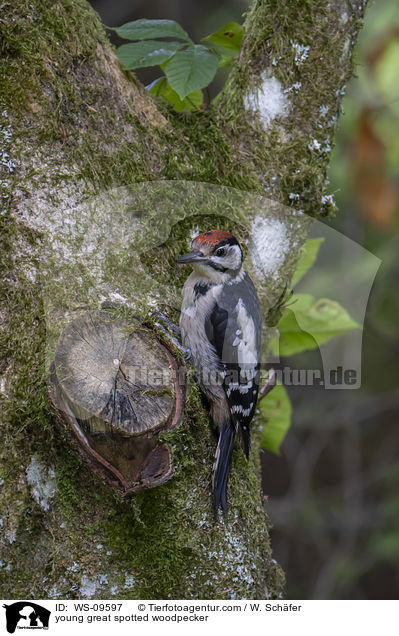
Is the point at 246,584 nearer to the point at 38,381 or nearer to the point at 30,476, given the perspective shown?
the point at 30,476

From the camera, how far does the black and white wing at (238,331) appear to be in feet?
6.21

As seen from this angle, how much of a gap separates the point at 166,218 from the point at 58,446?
74 centimetres

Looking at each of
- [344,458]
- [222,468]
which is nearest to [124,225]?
[222,468]

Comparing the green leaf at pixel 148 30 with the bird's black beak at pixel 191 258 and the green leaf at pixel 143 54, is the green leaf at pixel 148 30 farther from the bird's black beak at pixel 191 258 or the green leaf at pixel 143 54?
the bird's black beak at pixel 191 258

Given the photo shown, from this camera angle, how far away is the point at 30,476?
4.86 ft

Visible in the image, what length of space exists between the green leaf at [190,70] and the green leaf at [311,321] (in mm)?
779

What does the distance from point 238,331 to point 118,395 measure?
0.65m

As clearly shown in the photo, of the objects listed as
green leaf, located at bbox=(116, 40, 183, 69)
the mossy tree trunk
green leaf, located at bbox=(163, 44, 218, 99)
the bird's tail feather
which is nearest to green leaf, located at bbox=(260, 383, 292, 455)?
the mossy tree trunk

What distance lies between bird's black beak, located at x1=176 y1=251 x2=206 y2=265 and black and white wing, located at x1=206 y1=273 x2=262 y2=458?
25 cm

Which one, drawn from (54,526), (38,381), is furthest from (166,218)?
(54,526)

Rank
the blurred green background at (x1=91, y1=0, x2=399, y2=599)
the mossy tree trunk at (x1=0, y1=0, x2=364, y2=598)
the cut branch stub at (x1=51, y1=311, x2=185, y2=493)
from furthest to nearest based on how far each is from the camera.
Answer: the blurred green background at (x1=91, y1=0, x2=399, y2=599)
the mossy tree trunk at (x1=0, y1=0, x2=364, y2=598)
the cut branch stub at (x1=51, y1=311, x2=185, y2=493)

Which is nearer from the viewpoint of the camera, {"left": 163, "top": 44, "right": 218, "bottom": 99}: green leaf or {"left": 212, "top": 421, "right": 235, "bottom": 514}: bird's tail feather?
{"left": 212, "top": 421, "right": 235, "bottom": 514}: bird's tail feather

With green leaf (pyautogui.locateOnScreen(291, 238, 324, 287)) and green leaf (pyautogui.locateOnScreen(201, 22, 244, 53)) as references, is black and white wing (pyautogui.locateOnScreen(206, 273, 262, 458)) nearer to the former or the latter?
green leaf (pyautogui.locateOnScreen(291, 238, 324, 287))
